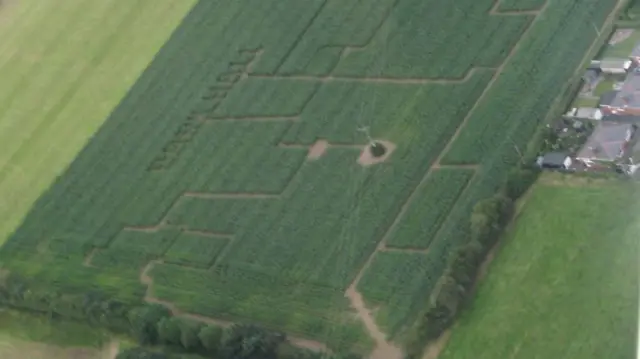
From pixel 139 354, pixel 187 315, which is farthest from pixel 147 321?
pixel 187 315

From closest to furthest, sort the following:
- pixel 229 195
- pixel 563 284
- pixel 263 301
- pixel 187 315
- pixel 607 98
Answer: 1. pixel 563 284
2. pixel 263 301
3. pixel 187 315
4. pixel 607 98
5. pixel 229 195

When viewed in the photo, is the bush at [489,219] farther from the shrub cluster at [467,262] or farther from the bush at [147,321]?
the bush at [147,321]

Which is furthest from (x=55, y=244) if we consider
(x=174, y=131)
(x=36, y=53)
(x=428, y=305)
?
(x=428, y=305)

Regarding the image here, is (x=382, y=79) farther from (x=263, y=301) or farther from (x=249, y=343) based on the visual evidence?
(x=249, y=343)

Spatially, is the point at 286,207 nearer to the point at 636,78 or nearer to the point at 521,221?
the point at 521,221

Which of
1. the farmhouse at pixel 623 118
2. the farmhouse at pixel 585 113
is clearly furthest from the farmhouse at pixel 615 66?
the farmhouse at pixel 623 118
